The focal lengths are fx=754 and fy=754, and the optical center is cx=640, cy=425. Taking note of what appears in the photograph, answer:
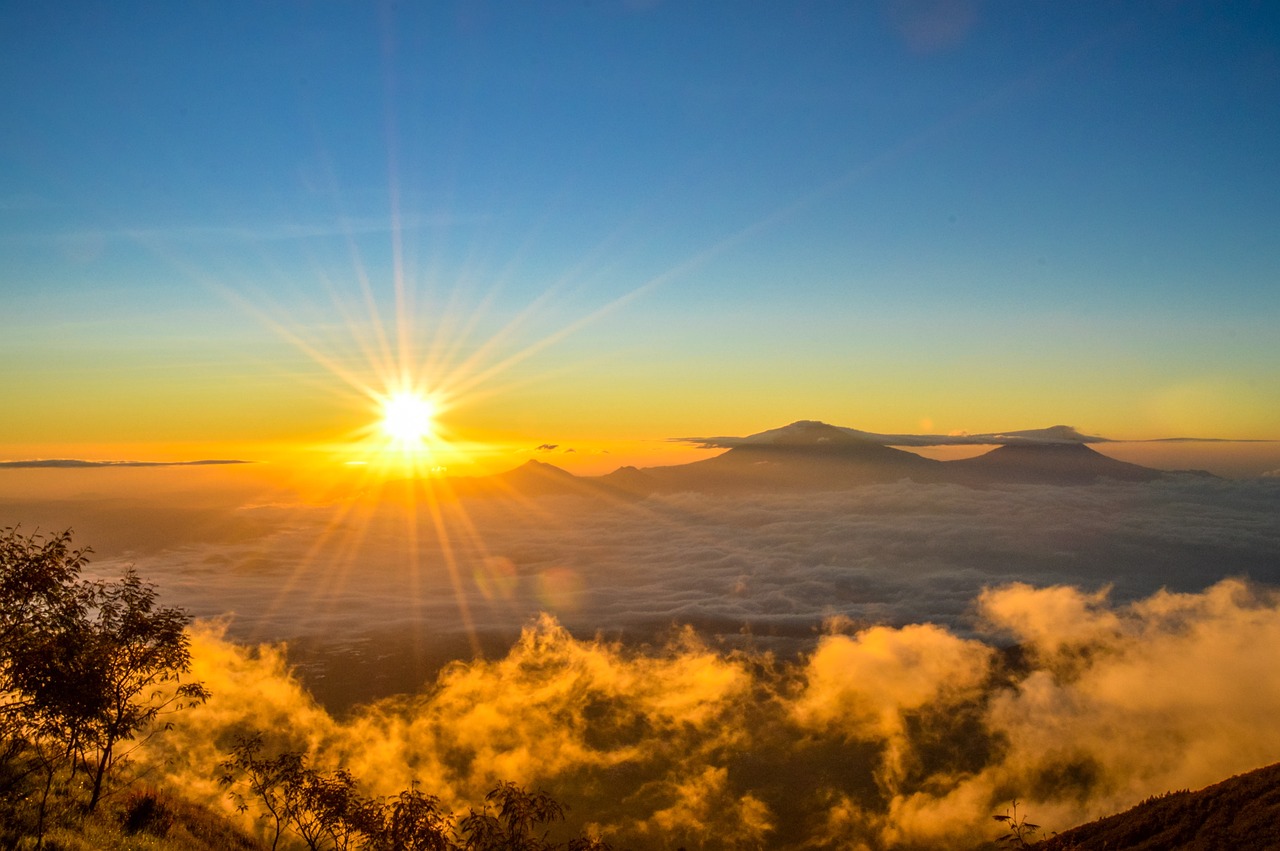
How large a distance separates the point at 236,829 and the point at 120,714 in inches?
711

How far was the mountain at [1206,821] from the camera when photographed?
219ft

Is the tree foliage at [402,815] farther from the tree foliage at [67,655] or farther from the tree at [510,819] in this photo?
the tree foliage at [67,655]

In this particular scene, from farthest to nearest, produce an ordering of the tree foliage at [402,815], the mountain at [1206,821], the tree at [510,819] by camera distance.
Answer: the mountain at [1206,821] → the tree foliage at [402,815] → the tree at [510,819]

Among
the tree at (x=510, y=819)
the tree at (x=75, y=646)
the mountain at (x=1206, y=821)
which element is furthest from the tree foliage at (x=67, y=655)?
the mountain at (x=1206, y=821)

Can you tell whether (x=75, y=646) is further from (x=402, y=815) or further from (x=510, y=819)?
(x=510, y=819)

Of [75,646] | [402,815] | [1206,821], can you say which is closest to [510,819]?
[402,815]

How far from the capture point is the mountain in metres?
66.8

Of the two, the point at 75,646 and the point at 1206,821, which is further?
the point at 1206,821

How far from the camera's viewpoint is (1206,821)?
74438mm

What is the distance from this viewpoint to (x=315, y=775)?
29.5 meters

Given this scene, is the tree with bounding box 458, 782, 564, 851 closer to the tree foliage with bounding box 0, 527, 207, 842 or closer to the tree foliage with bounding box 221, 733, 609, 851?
the tree foliage with bounding box 221, 733, 609, 851

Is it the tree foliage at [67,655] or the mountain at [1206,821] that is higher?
the tree foliage at [67,655]

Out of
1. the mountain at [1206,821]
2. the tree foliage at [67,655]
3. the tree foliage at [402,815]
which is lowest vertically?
the mountain at [1206,821]

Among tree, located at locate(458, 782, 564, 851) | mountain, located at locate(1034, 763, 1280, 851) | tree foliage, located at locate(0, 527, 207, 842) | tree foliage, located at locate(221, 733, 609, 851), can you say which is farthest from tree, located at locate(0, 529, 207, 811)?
mountain, located at locate(1034, 763, 1280, 851)
